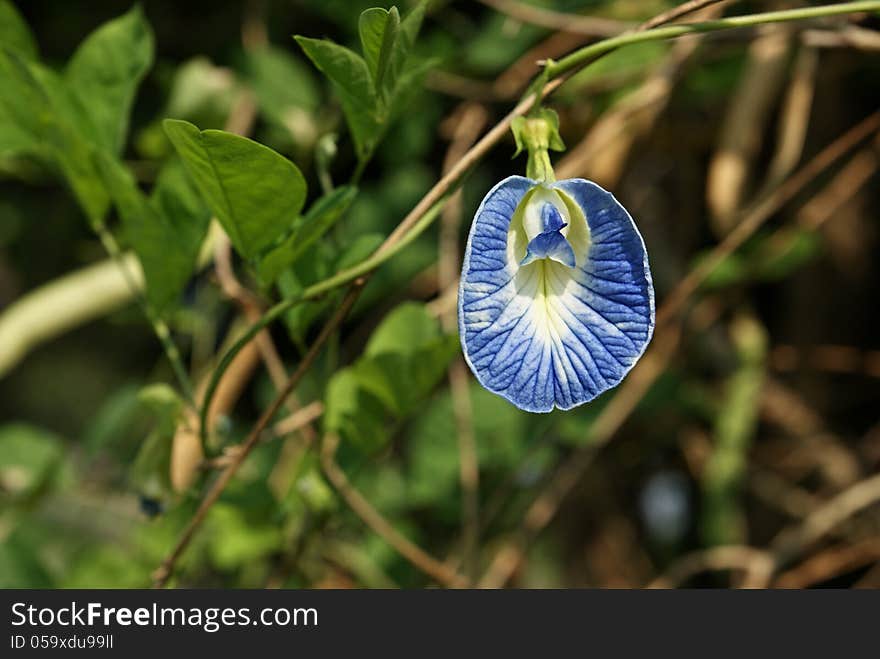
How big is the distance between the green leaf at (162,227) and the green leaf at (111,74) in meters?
0.08

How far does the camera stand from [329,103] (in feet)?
4.26

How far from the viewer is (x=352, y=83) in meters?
0.65

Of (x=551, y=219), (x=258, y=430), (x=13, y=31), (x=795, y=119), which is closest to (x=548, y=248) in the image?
(x=551, y=219)

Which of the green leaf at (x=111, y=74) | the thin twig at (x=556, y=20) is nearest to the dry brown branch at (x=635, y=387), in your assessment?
the thin twig at (x=556, y=20)

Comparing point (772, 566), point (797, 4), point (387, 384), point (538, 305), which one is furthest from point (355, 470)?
point (797, 4)

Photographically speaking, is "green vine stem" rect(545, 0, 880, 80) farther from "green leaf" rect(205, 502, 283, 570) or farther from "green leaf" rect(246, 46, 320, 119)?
"green leaf" rect(246, 46, 320, 119)

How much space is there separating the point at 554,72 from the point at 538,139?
4 centimetres

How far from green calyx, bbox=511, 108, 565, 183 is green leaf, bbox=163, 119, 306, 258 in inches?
5.4

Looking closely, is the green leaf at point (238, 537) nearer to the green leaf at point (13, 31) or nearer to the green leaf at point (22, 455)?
the green leaf at point (22, 455)

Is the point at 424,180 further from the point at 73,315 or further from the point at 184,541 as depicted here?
the point at 184,541

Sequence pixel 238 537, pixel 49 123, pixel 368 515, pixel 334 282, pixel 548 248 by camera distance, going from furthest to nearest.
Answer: pixel 238 537
pixel 368 515
pixel 49 123
pixel 334 282
pixel 548 248

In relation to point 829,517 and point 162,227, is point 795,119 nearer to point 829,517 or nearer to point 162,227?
point 829,517

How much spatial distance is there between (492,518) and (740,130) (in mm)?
540

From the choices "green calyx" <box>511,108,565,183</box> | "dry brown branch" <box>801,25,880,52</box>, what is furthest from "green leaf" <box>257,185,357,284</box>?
"dry brown branch" <box>801,25,880,52</box>
